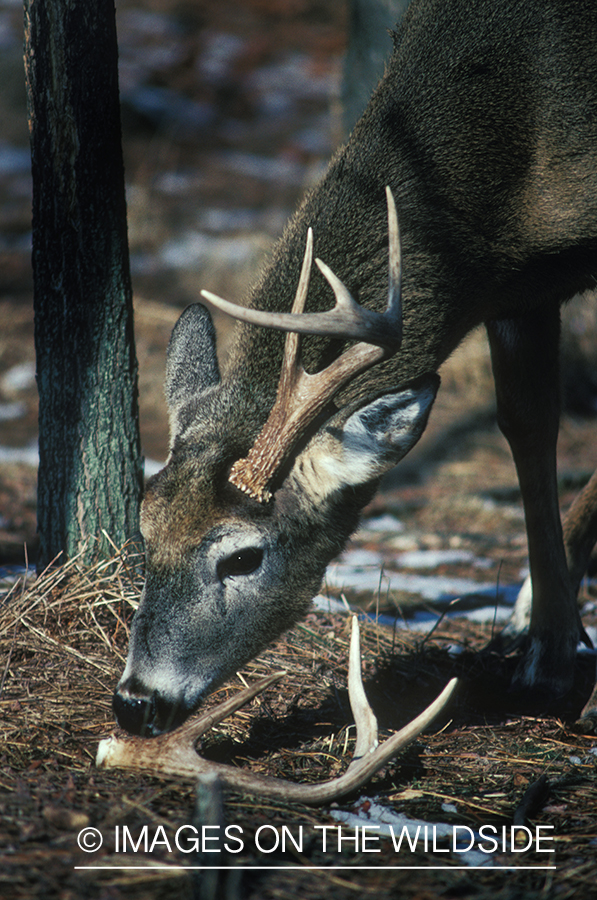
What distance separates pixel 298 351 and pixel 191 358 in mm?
758

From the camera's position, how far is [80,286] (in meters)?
3.43

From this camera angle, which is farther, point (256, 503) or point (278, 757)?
point (256, 503)

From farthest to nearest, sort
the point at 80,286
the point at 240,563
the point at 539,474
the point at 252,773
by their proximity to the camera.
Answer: the point at 539,474, the point at 80,286, the point at 240,563, the point at 252,773

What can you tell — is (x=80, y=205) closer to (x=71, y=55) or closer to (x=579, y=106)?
(x=71, y=55)

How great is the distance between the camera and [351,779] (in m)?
2.40

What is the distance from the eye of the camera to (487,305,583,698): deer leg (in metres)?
3.67

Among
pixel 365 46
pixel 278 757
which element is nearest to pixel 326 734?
pixel 278 757

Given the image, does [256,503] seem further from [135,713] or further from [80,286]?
[80,286]

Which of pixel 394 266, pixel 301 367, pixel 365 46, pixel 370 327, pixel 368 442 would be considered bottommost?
pixel 368 442

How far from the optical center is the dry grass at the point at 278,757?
78.8 inches

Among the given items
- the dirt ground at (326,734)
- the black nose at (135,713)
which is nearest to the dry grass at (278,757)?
the dirt ground at (326,734)

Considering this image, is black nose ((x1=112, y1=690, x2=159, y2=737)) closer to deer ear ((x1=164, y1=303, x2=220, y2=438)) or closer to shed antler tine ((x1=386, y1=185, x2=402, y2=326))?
deer ear ((x1=164, y1=303, x2=220, y2=438))

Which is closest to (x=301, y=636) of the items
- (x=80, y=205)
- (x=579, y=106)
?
(x=80, y=205)

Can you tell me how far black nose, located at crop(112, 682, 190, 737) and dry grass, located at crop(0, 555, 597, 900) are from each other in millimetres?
118
